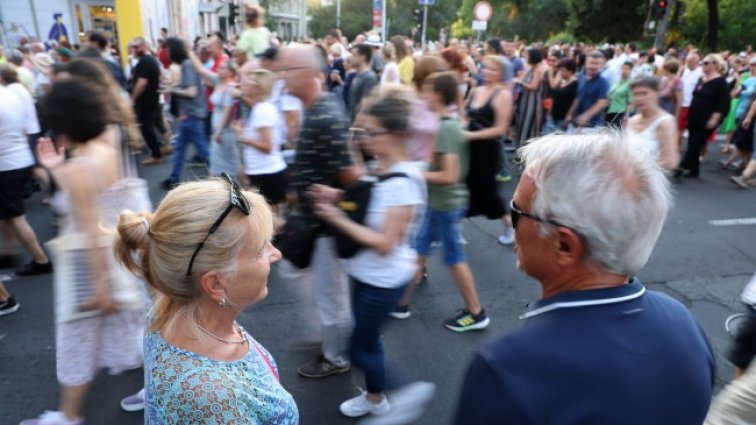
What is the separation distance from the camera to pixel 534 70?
9.06 metres

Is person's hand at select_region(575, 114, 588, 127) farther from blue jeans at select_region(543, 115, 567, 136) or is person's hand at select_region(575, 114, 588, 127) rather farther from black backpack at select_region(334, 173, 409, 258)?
black backpack at select_region(334, 173, 409, 258)

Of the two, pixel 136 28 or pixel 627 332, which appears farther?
pixel 136 28

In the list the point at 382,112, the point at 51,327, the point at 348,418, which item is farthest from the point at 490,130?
the point at 51,327

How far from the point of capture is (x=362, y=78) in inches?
299

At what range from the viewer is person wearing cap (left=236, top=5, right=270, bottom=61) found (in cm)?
835

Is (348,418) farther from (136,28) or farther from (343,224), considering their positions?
(136,28)

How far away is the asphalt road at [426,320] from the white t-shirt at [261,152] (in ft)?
3.23

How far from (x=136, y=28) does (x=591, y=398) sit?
19410 millimetres

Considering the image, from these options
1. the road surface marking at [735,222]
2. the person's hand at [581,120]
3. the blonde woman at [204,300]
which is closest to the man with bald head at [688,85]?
the person's hand at [581,120]

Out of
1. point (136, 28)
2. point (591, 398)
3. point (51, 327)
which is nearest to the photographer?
point (591, 398)

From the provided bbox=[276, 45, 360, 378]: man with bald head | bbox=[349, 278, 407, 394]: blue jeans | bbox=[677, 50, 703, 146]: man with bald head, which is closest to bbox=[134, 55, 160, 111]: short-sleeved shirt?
bbox=[276, 45, 360, 378]: man with bald head

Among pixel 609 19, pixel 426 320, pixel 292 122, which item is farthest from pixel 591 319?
pixel 609 19

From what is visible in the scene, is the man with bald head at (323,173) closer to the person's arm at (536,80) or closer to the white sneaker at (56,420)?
the white sneaker at (56,420)

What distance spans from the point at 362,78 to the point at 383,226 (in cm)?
547
